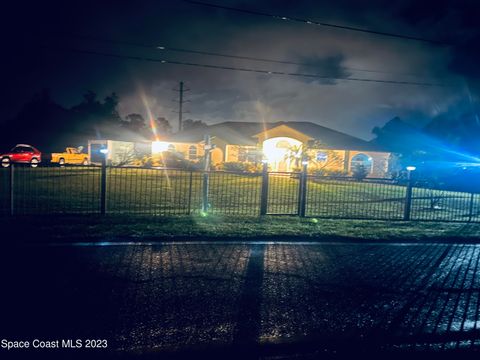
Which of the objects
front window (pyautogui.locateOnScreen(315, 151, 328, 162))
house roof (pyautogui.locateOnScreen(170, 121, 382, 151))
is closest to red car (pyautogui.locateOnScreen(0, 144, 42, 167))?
house roof (pyautogui.locateOnScreen(170, 121, 382, 151))

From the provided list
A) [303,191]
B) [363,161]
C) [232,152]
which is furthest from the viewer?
[363,161]

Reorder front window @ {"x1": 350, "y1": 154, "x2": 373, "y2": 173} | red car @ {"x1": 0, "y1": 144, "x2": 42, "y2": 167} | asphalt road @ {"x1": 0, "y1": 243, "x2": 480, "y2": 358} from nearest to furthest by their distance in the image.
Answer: asphalt road @ {"x1": 0, "y1": 243, "x2": 480, "y2": 358} < red car @ {"x1": 0, "y1": 144, "x2": 42, "y2": 167} < front window @ {"x1": 350, "y1": 154, "x2": 373, "y2": 173}

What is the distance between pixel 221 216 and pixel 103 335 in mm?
5759

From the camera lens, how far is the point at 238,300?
3.72 meters

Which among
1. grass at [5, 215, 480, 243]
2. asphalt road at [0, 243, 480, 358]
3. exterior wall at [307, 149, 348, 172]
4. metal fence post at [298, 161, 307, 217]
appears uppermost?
exterior wall at [307, 149, 348, 172]

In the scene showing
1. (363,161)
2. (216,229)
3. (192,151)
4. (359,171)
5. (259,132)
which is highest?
(259,132)

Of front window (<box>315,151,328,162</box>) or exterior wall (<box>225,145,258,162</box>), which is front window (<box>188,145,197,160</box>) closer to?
exterior wall (<box>225,145,258,162</box>)

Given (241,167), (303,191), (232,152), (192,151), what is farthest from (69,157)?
(303,191)

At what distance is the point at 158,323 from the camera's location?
317 cm

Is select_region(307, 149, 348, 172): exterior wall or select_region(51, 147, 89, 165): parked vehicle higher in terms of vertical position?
select_region(307, 149, 348, 172): exterior wall

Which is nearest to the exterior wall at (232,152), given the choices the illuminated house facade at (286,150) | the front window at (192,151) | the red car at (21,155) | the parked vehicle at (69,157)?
the illuminated house facade at (286,150)

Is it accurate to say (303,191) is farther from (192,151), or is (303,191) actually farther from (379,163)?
(379,163)

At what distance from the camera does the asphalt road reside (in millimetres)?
2982

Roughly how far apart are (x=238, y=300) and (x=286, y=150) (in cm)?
2774
